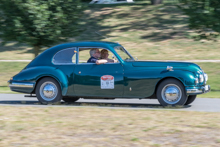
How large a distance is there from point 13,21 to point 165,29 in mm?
15665

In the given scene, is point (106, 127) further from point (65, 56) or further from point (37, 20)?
point (37, 20)

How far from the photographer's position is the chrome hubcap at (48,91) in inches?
400

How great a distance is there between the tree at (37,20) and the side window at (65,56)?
17.0ft

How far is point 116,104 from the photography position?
1045 cm

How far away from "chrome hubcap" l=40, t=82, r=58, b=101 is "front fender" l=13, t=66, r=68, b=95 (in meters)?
0.21

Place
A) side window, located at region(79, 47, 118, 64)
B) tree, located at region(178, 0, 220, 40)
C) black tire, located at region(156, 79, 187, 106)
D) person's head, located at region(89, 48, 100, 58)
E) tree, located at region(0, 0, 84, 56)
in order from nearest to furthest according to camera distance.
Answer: black tire, located at region(156, 79, 187, 106)
side window, located at region(79, 47, 118, 64)
person's head, located at region(89, 48, 100, 58)
tree, located at region(178, 0, 220, 40)
tree, located at region(0, 0, 84, 56)

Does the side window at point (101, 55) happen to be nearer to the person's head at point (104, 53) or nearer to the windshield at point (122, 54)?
the person's head at point (104, 53)

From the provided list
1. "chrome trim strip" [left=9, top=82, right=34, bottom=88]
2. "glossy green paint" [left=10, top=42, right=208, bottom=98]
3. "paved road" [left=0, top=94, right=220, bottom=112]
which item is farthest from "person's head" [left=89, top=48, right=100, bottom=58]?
"chrome trim strip" [left=9, top=82, right=34, bottom=88]

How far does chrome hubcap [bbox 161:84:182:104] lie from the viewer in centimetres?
942

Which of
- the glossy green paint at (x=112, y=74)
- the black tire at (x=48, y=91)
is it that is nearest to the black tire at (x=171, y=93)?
the glossy green paint at (x=112, y=74)

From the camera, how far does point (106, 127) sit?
6.86 m

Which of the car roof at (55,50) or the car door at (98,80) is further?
the car roof at (55,50)

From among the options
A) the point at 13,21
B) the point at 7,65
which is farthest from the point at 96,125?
the point at 7,65

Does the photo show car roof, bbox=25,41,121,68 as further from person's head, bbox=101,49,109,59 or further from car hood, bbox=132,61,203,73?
car hood, bbox=132,61,203,73
